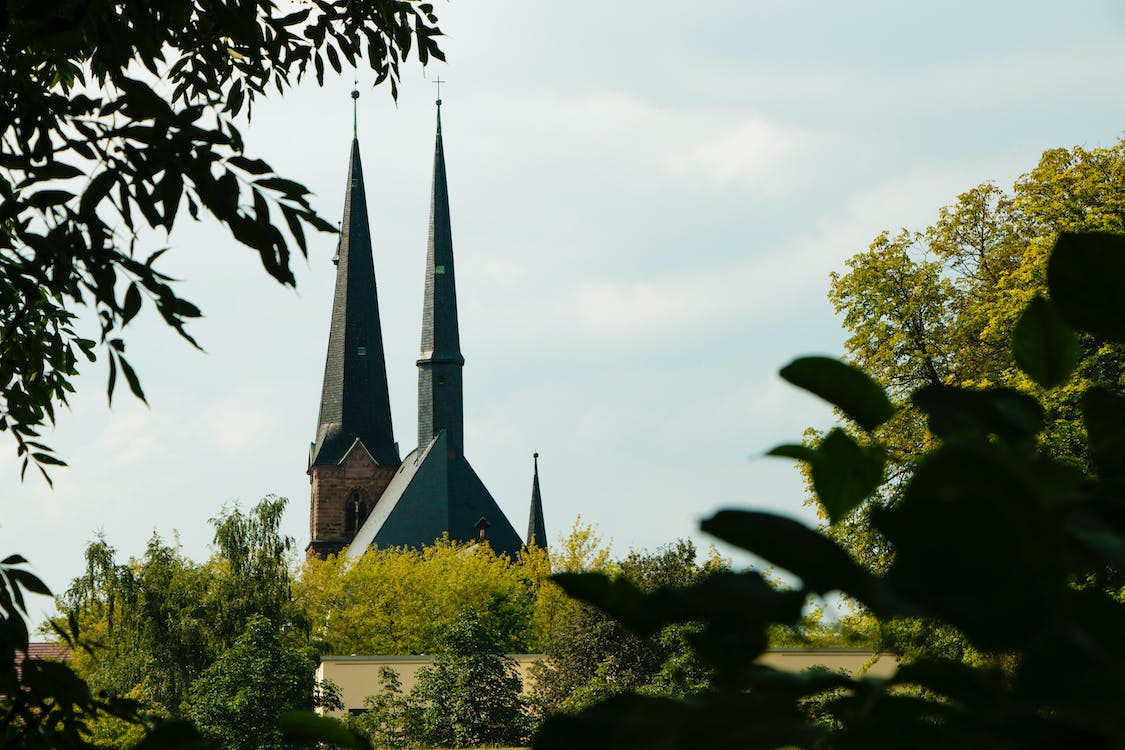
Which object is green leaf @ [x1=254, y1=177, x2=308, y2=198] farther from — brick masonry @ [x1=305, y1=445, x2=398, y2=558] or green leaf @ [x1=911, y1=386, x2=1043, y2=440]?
brick masonry @ [x1=305, y1=445, x2=398, y2=558]

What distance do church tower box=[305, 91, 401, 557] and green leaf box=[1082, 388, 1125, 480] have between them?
66983mm

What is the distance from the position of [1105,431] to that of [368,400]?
6754 centimetres

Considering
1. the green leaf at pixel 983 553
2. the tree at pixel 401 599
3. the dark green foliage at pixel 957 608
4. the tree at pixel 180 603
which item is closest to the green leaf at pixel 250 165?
the dark green foliage at pixel 957 608

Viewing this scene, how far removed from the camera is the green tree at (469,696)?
24.0 m

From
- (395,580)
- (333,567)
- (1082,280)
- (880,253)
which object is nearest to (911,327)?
(880,253)

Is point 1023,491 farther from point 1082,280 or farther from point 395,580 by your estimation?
point 395,580

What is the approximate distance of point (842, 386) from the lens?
73 centimetres

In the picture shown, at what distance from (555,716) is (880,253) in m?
23.6

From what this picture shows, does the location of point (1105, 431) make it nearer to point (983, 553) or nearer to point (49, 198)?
point (983, 553)

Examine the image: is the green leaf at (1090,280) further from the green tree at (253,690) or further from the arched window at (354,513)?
the arched window at (354,513)

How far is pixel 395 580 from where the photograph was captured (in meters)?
52.5

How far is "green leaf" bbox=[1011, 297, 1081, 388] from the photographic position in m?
0.78

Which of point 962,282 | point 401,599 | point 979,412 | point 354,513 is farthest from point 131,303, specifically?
point 354,513

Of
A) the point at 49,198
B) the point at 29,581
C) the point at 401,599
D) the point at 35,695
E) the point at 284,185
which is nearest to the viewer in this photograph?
the point at 35,695
